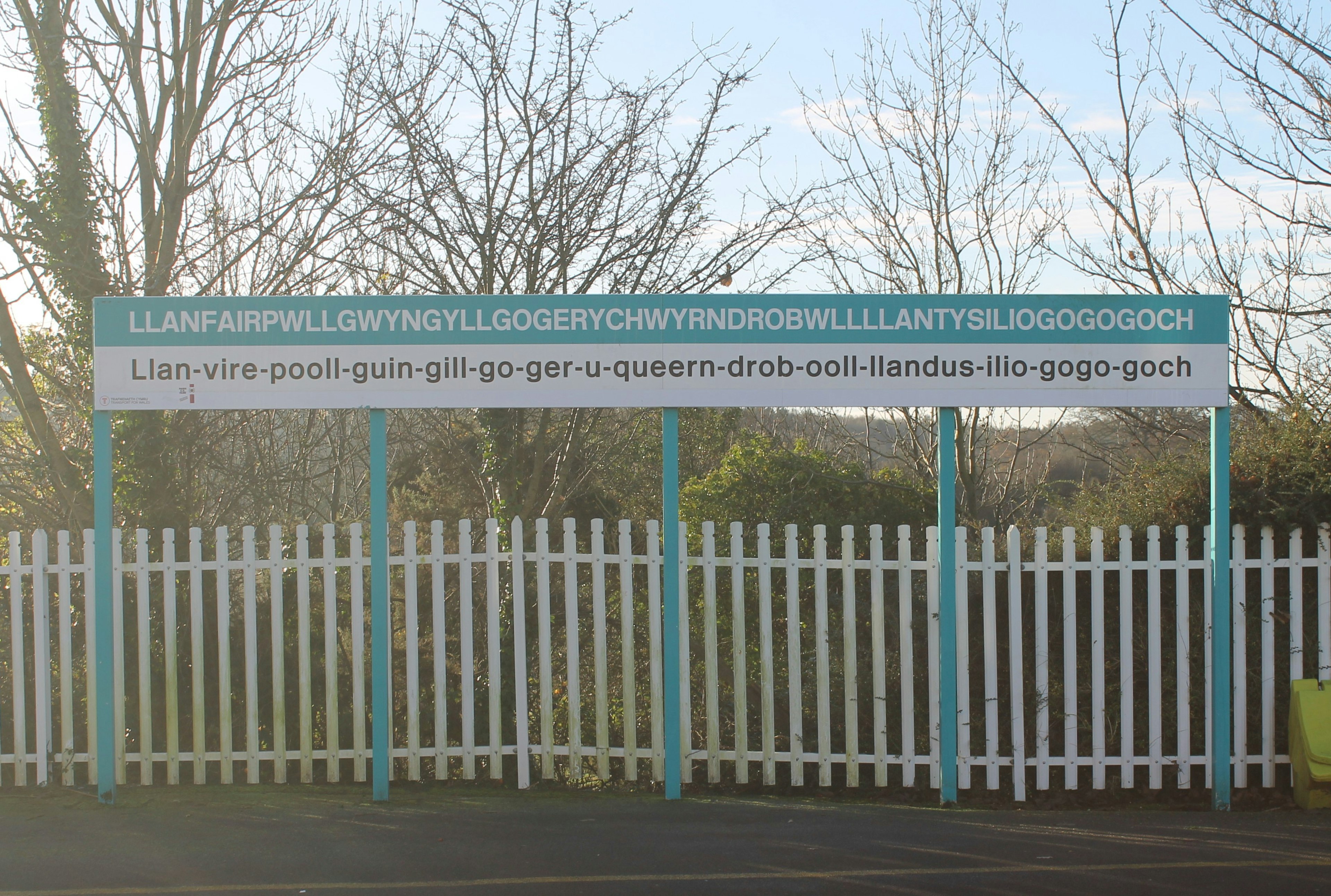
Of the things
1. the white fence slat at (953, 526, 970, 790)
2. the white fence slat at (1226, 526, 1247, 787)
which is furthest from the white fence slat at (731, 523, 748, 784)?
the white fence slat at (1226, 526, 1247, 787)

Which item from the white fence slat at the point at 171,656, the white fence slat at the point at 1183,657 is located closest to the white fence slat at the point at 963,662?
the white fence slat at the point at 1183,657

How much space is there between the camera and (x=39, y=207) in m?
7.97

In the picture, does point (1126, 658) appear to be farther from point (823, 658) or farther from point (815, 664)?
point (815, 664)

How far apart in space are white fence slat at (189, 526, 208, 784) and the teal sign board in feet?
3.08

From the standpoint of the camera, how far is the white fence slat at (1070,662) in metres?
5.88

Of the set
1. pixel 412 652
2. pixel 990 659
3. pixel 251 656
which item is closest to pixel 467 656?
pixel 412 652

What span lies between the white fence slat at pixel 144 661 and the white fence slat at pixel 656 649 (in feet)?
9.50

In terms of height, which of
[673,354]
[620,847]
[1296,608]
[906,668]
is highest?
[673,354]

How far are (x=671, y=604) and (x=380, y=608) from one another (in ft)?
5.36

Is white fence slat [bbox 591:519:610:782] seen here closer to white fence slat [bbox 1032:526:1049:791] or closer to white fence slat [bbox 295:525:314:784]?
white fence slat [bbox 295:525:314:784]

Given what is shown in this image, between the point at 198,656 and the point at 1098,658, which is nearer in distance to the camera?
the point at 1098,658

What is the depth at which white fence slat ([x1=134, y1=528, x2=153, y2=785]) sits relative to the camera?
603 cm

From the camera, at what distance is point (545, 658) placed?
597 cm

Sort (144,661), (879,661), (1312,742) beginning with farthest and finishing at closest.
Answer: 1. (144,661)
2. (879,661)
3. (1312,742)
